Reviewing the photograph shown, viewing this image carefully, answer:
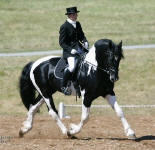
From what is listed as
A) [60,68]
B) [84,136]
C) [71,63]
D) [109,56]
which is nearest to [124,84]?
[84,136]

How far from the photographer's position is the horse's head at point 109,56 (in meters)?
10.5

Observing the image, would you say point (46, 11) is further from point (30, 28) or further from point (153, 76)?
point (153, 76)

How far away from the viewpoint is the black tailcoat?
11.7 metres

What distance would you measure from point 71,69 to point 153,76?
11265 millimetres

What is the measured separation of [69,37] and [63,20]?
28.0m

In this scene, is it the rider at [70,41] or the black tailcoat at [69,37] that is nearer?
the rider at [70,41]

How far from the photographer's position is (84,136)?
1247 cm

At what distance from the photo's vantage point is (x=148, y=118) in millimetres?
14492

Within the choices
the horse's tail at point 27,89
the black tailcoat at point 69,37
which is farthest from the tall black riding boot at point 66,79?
the horse's tail at point 27,89

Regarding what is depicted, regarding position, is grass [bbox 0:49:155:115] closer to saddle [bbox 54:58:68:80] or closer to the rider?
saddle [bbox 54:58:68:80]

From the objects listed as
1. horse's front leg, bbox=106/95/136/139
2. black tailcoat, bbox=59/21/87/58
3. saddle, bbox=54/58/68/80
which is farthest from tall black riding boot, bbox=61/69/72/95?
horse's front leg, bbox=106/95/136/139

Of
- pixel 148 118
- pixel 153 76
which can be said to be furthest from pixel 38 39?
pixel 148 118

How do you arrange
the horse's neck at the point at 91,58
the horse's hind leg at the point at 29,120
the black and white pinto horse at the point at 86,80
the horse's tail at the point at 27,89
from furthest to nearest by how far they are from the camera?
1. the horse's tail at the point at 27,89
2. the horse's hind leg at the point at 29,120
3. the horse's neck at the point at 91,58
4. the black and white pinto horse at the point at 86,80

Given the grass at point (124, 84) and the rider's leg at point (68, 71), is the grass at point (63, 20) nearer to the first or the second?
the grass at point (124, 84)
